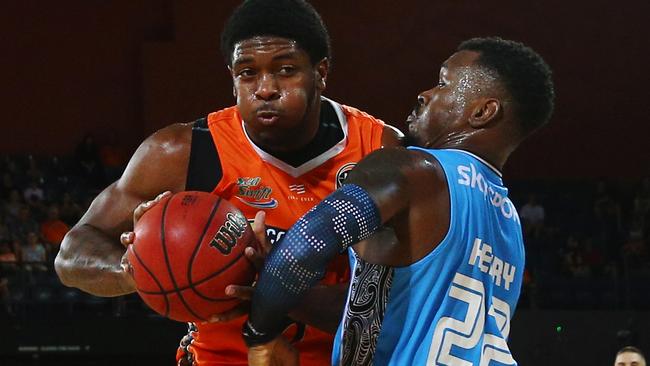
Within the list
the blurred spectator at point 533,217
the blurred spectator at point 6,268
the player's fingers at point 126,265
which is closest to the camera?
the player's fingers at point 126,265

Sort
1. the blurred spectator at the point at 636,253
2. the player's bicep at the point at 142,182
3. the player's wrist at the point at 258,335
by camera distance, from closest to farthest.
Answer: the player's wrist at the point at 258,335
the player's bicep at the point at 142,182
the blurred spectator at the point at 636,253

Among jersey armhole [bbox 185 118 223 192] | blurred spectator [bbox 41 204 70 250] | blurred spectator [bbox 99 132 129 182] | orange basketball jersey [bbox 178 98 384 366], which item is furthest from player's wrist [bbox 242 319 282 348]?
blurred spectator [bbox 99 132 129 182]

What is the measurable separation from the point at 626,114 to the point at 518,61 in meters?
11.9

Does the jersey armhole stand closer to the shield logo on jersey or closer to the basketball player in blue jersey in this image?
the shield logo on jersey

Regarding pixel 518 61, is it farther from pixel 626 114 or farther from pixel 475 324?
pixel 626 114

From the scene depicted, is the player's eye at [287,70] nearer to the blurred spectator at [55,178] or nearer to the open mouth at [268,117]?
the open mouth at [268,117]

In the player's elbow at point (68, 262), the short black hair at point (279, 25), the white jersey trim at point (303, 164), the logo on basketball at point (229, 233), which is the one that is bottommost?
the player's elbow at point (68, 262)

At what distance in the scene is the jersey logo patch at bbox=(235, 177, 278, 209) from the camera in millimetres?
3270

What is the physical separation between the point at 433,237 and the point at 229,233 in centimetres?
55

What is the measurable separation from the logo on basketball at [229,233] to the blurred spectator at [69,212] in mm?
9309

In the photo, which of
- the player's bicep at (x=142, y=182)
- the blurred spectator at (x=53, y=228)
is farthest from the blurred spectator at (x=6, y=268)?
the player's bicep at (x=142, y=182)

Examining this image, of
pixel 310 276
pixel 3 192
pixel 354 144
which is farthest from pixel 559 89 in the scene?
pixel 310 276

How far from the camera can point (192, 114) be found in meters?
14.1

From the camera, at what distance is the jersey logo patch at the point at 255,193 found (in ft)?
10.7
